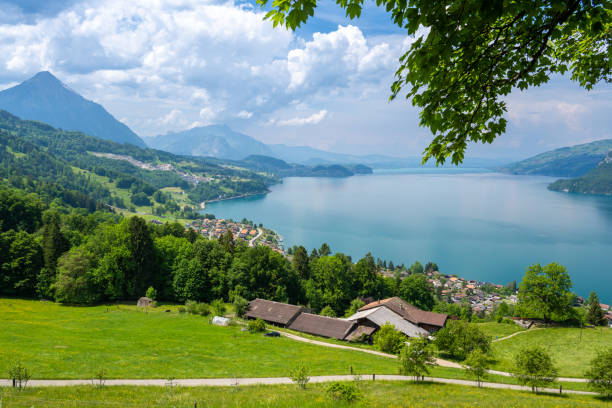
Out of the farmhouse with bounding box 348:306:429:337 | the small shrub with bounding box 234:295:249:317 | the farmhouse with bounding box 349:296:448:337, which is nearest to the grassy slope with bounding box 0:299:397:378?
the small shrub with bounding box 234:295:249:317

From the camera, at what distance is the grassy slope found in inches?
811

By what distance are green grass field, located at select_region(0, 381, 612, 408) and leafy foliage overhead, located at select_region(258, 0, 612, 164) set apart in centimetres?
846

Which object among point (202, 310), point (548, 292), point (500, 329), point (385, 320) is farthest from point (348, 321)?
point (548, 292)

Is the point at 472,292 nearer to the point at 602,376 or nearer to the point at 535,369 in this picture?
the point at 535,369

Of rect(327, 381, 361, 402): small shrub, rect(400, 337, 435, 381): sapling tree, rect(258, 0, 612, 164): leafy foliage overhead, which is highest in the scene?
rect(258, 0, 612, 164): leafy foliage overhead

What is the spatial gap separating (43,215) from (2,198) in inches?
262

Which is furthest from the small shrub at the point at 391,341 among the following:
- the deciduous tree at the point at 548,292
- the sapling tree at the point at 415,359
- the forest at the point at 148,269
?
the forest at the point at 148,269

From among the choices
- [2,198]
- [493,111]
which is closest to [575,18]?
[493,111]

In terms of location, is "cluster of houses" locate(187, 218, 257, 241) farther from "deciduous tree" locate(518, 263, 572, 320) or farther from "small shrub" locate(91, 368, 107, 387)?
"small shrub" locate(91, 368, 107, 387)

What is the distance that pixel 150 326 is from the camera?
3284 centimetres

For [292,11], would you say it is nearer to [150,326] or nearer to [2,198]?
[150,326]

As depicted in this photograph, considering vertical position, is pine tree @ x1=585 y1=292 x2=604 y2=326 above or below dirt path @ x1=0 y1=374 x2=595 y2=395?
below

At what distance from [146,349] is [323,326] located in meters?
20.2

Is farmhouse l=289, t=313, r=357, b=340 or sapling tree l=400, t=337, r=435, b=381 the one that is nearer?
sapling tree l=400, t=337, r=435, b=381
